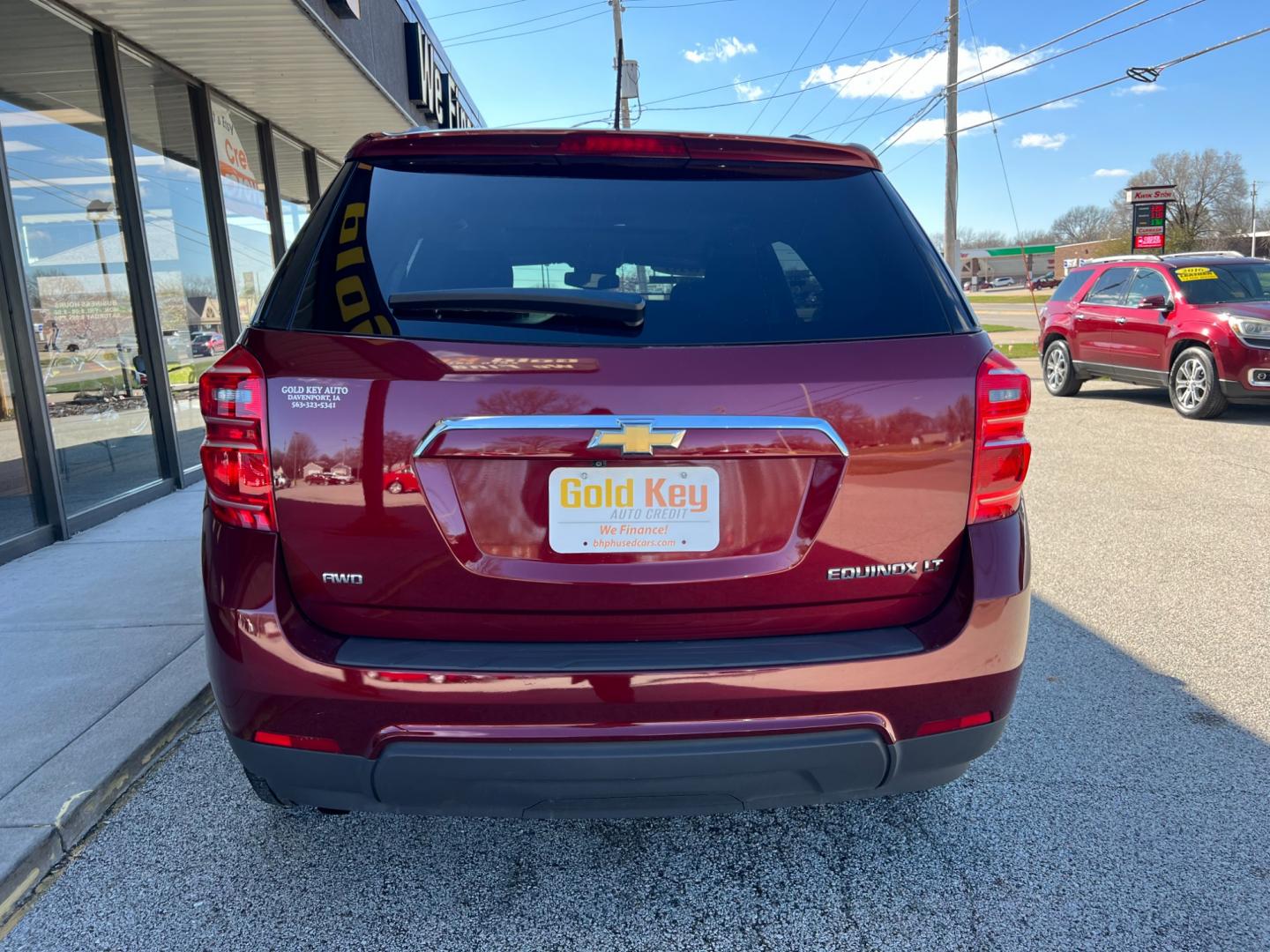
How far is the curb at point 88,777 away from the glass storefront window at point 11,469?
2792 millimetres

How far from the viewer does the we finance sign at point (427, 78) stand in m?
10.7

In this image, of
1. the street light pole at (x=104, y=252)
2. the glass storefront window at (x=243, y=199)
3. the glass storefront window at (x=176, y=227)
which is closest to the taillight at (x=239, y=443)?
the street light pole at (x=104, y=252)

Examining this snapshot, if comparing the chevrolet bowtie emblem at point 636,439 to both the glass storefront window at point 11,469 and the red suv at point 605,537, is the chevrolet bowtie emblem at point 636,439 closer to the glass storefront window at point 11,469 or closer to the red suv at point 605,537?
the red suv at point 605,537

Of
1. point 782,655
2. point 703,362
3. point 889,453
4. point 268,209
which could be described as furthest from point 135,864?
point 268,209

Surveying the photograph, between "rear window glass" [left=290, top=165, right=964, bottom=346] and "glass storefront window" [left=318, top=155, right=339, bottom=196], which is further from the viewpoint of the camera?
"glass storefront window" [left=318, top=155, right=339, bottom=196]

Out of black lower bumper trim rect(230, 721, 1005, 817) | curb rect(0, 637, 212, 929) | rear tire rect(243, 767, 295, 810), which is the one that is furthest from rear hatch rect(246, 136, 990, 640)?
curb rect(0, 637, 212, 929)

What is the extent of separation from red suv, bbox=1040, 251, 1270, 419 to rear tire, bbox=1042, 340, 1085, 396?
0.05 feet

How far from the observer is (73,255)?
619cm

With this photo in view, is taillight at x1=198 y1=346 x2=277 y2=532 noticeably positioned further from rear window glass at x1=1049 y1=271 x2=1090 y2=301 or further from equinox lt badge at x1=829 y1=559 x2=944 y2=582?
rear window glass at x1=1049 y1=271 x2=1090 y2=301

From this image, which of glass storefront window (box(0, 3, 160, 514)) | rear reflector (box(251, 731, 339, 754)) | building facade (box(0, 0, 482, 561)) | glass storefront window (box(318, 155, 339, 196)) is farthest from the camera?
glass storefront window (box(318, 155, 339, 196))

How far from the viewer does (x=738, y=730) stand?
5.87 ft

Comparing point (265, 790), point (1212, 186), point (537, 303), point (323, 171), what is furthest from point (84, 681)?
point (1212, 186)

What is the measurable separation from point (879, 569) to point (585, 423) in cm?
73

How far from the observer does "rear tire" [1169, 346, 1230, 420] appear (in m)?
9.14
